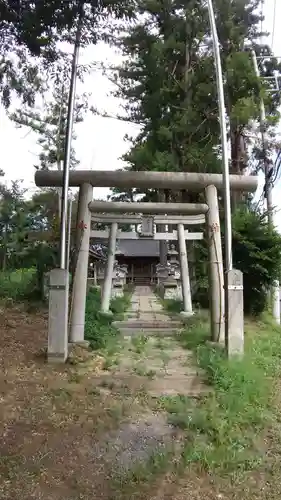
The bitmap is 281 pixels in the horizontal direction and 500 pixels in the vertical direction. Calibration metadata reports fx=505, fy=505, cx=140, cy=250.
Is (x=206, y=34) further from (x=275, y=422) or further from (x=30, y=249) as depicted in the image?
(x=275, y=422)

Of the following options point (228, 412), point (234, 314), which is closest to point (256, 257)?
point (234, 314)

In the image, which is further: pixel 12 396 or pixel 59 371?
pixel 59 371

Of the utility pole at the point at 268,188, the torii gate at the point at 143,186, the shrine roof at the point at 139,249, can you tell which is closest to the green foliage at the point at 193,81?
the utility pole at the point at 268,188

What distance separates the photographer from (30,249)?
43.0 feet

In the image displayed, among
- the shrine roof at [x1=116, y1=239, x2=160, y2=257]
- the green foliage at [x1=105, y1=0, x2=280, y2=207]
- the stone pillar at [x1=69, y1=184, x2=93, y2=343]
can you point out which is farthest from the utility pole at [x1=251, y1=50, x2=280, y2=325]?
the shrine roof at [x1=116, y1=239, x2=160, y2=257]

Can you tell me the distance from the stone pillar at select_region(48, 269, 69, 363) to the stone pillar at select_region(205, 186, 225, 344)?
8.09ft

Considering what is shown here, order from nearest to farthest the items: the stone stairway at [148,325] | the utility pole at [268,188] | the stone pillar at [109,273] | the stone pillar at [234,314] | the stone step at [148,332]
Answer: the stone pillar at [234,314], the stone step at [148,332], the stone stairway at [148,325], the stone pillar at [109,273], the utility pole at [268,188]

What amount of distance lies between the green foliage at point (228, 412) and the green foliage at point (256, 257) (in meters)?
4.49

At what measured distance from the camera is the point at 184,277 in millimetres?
12727

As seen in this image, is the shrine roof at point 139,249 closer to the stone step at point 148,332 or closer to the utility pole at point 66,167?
the stone step at point 148,332

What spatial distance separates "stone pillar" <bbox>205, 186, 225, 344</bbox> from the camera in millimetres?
7855

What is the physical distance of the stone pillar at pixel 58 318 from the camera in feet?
21.7

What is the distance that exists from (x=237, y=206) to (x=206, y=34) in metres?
5.50

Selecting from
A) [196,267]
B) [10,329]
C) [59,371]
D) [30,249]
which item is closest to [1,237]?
[30,249]
